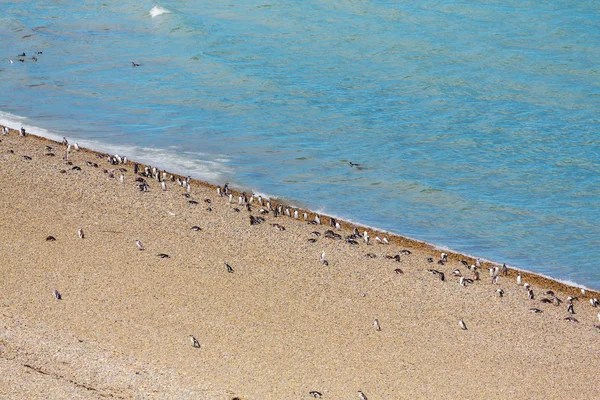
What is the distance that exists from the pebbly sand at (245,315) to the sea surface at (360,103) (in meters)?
2.82

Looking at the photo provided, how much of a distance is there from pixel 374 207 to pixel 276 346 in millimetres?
8011

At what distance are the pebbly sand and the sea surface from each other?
2.82 m

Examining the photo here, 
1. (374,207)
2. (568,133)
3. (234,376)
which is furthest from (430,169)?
(234,376)

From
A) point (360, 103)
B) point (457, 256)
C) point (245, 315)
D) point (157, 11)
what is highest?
point (157, 11)

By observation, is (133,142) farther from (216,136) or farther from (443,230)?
(443,230)

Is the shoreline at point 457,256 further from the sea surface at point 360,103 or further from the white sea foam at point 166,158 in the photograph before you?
the white sea foam at point 166,158

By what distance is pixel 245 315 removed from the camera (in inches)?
605

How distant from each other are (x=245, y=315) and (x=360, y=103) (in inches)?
610

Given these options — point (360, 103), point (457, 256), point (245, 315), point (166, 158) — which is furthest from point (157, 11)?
point (245, 315)

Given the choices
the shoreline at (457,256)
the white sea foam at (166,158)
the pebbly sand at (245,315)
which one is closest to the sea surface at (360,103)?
the white sea foam at (166,158)

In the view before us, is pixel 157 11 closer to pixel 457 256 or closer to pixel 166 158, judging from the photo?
pixel 166 158

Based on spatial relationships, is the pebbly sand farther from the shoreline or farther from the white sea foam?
the white sea foam

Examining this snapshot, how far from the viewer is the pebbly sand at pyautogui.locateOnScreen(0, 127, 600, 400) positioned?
13.5 m

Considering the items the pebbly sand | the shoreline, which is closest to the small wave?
the shoreline
